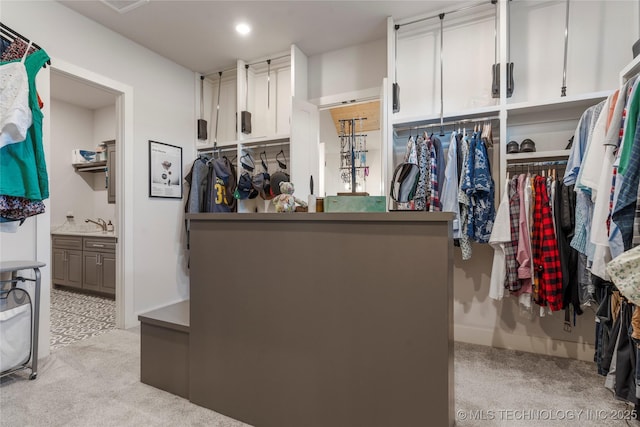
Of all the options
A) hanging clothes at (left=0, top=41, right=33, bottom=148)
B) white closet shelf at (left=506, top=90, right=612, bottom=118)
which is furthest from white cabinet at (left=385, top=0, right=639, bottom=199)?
hanging clothes at (left=0, top=41, right=33, bottom=148)

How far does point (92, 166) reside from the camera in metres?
4.61

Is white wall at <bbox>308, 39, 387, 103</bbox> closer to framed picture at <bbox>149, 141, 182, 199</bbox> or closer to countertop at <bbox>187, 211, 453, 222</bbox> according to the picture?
framed picture at <bbox>149, 141, 182, 199</bbox>

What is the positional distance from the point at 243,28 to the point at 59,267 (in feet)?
13.4

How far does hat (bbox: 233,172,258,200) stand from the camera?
3385 mm

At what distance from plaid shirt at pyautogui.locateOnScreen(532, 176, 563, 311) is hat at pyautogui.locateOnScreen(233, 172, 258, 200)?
258 cm

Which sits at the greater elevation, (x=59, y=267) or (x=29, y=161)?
(x=29, y=161)

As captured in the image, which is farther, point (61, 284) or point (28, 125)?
point (61, 284)

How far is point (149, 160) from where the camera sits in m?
3.23

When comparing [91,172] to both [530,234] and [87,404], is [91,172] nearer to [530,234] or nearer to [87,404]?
[87,404]

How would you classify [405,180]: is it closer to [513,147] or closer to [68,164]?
[513,147]

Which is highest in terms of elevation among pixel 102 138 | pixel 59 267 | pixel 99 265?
pixel 102 138

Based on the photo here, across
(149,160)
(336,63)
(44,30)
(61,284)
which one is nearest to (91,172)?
(61,284)

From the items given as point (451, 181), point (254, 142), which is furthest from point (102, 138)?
point (451, 181)

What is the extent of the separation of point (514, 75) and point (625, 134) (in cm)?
139
